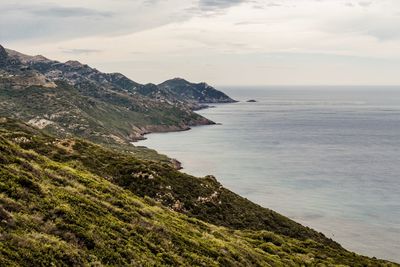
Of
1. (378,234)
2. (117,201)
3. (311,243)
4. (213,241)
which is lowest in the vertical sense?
(378,234)

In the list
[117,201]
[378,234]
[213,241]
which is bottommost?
[378,234]

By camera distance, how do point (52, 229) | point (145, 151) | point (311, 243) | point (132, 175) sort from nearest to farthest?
point (52, 229) < point (311, 243) < point (132, 175) < point (145, 151)

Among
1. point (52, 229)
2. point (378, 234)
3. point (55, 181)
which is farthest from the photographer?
point (378, 234)

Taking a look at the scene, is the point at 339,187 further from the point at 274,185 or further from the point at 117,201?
the point at 117,201

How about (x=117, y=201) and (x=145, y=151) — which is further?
(x=145, y=151)

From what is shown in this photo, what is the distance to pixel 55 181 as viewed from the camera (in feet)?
110

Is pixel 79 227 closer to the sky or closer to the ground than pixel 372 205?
closer to the sky

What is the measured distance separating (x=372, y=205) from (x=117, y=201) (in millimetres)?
97529

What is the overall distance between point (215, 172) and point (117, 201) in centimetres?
12545

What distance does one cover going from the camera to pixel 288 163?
177500 mm

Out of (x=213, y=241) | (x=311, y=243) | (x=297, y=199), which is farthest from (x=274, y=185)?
(x=213, y=241)

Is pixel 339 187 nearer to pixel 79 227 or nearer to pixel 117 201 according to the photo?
pixel 117 201

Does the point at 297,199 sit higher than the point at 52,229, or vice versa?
the point at 52,229

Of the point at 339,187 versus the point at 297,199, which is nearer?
the point at 297,199
